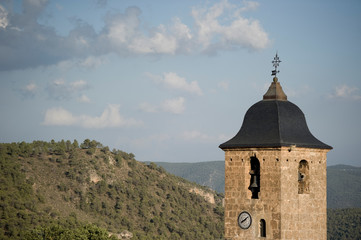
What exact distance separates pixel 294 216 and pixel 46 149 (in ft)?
181

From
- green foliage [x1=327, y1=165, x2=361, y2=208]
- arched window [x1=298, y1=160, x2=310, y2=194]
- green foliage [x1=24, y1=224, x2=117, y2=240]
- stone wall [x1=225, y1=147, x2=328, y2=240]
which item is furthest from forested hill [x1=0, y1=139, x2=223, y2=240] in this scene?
green foliage [x1=327, y1=165, x2=361, y2=208]

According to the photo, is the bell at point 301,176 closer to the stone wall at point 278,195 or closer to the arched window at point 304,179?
the arched window at point 304,179

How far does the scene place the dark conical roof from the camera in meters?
22.3

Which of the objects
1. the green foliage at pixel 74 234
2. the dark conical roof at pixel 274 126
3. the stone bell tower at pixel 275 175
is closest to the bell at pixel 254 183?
the stone bell tower at pixel 275 175

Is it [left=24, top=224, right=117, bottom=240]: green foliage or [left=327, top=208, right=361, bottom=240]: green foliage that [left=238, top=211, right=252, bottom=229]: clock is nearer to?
[left=24, top=224, right=117, bottom=240]: green foliage

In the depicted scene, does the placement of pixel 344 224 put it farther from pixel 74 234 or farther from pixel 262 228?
pixel 262 228

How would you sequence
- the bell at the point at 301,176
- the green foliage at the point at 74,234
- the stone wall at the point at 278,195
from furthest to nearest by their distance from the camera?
the green foliage at the point at 74,234 → the bell at the point at 301,176 → the stone wall at the point at 278,195

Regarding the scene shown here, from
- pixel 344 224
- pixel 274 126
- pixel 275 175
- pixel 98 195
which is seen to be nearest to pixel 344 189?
pixel 344 224

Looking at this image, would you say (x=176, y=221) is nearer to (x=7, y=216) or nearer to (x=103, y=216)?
(x=103, y=216)

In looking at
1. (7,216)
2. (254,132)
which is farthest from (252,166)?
(7,216)

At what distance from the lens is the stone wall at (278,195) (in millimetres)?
21734

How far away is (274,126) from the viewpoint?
22.6m

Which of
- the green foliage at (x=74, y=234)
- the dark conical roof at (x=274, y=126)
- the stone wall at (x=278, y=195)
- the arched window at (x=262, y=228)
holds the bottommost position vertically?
the green foliage at (x=74, y=234)

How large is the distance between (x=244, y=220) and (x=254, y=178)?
149 cm
